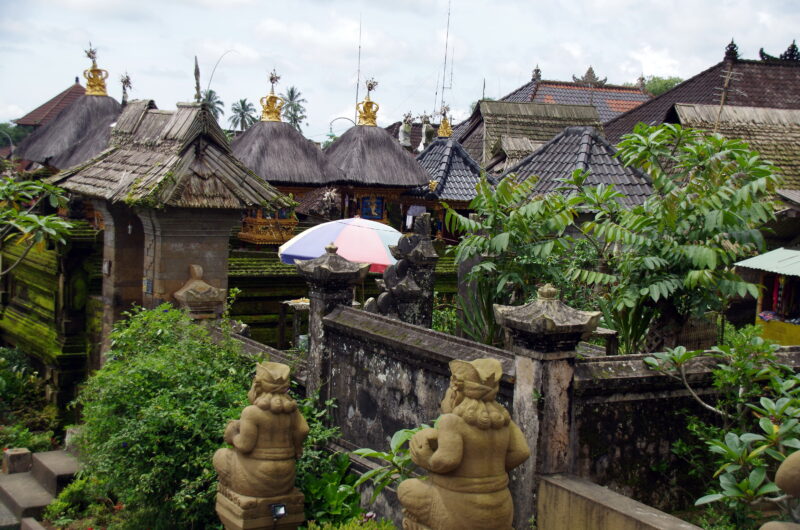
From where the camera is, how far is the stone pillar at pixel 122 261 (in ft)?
39.1

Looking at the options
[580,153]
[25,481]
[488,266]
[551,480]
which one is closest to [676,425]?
[551,480]

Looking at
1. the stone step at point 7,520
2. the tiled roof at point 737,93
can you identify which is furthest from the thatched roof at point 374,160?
the stone step at point 7,520

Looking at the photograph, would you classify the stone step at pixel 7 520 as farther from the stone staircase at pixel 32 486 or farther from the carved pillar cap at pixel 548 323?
the carved pillar cap at pixel 548 323

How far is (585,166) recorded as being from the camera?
50.1 feet

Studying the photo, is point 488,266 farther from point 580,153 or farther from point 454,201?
point 454,201

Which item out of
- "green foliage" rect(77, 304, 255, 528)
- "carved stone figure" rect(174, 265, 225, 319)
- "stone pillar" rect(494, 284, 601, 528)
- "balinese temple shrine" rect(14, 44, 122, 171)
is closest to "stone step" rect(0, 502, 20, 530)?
"green foliage" rect(77, 304, 255, 528)

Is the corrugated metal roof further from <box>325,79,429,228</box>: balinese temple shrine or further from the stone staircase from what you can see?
the stone staircase

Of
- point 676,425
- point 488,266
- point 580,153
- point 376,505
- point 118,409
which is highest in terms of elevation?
point 580,153

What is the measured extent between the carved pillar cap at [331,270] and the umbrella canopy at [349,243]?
3.81 m

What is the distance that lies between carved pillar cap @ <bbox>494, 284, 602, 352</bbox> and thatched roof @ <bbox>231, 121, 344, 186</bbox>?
1521cm

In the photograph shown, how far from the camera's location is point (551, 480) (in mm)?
6082

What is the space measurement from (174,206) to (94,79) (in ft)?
33.1

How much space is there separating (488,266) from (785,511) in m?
3.70

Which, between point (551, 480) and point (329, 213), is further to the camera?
point (329, 213)
